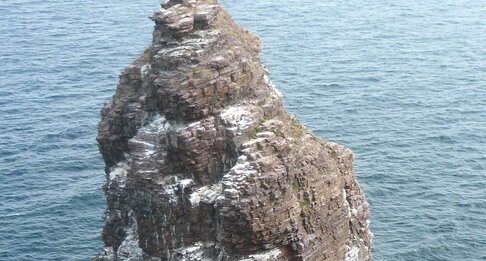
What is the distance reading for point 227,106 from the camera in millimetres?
52969

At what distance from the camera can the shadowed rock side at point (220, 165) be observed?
50.6 metres

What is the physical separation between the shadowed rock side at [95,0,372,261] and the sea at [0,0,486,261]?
2851cm

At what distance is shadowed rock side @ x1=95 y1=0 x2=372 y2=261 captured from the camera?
1993 inches

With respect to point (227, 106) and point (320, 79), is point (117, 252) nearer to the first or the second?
point (227, 106)

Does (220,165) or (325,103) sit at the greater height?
(220,165)

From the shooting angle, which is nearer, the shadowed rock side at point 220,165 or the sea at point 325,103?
the shadowed rock side at point 220,165

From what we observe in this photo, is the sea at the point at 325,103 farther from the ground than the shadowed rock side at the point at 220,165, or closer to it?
closer to it

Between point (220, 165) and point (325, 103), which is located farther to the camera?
point (325, 103)

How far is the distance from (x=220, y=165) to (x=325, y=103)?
59466 millimetres

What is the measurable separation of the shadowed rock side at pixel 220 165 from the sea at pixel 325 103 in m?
28.5

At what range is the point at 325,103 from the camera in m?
111

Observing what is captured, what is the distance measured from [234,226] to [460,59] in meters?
84.3

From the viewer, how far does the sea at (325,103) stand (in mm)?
86125

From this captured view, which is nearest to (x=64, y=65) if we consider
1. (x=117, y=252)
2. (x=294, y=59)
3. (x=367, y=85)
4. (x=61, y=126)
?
(x=61, y=126)
